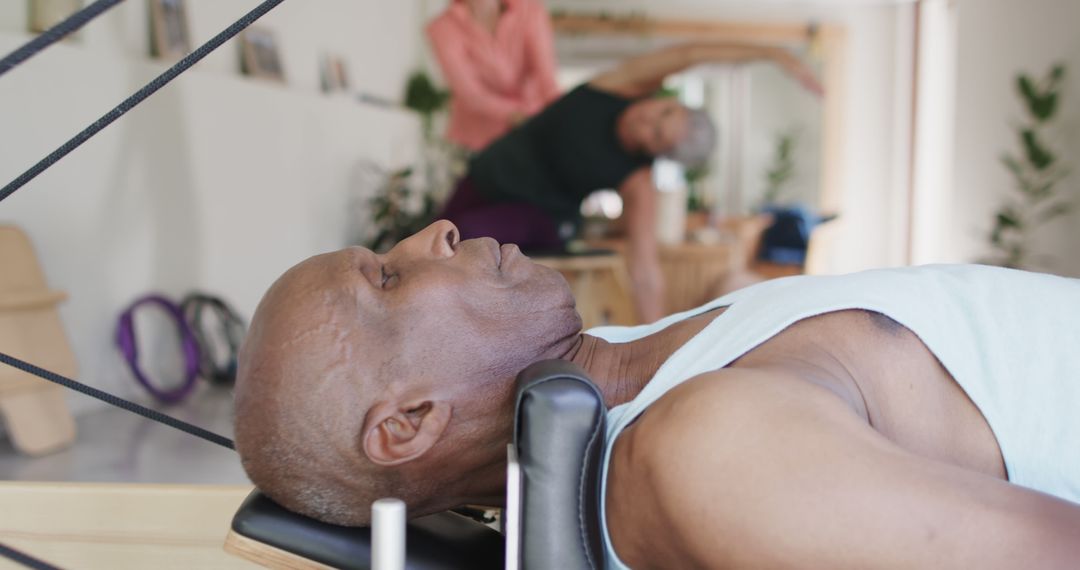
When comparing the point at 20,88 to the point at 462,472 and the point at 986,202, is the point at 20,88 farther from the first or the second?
the point at 986,202

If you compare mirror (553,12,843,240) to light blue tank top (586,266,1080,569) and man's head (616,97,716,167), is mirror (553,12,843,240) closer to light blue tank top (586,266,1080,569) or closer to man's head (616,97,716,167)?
man's head (616,97,716,167)

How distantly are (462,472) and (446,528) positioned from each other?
18 cm

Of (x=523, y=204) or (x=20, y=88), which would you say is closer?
(x=20, y=88)

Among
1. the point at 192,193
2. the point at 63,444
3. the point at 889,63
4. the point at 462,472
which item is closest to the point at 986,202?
the point at 889,63

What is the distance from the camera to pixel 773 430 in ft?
2.52

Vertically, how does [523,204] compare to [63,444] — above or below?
above

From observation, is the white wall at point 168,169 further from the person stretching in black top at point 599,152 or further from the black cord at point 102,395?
the black cord at point 102,395

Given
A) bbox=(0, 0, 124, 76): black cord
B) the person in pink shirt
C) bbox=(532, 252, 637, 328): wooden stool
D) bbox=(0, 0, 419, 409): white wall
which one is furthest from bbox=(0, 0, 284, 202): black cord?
the person in pink shirt

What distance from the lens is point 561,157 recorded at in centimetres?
352

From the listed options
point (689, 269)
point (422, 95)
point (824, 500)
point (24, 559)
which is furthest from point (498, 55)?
point (824, 500)

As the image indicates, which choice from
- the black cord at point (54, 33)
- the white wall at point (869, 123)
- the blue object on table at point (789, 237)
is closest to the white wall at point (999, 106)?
the blue object on table at point (789, 237)

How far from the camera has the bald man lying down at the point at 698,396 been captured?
758 mm

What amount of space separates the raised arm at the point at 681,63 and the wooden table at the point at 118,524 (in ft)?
7.85

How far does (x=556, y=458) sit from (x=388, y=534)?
0.17 meters
